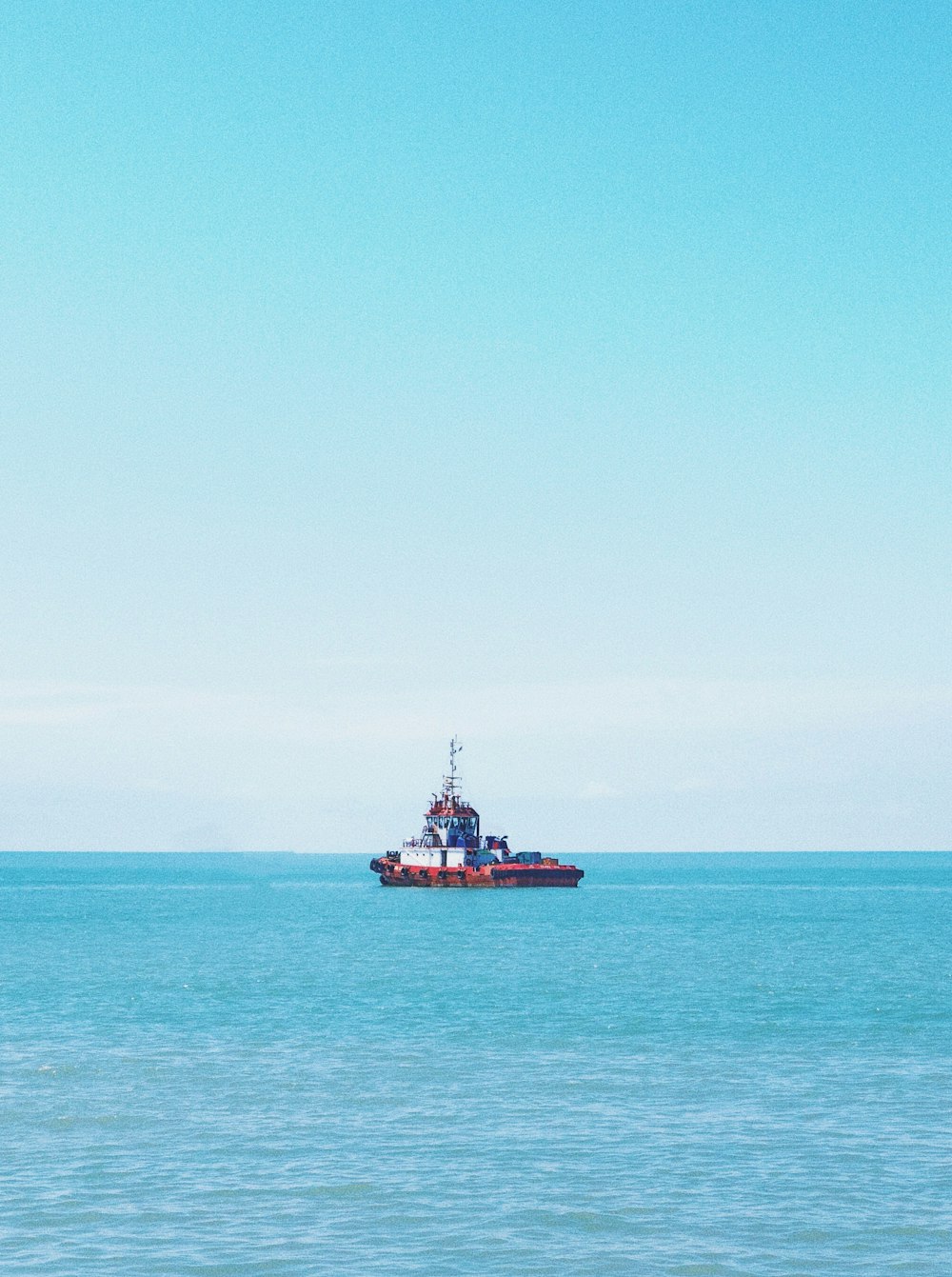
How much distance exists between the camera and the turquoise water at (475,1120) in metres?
25.4

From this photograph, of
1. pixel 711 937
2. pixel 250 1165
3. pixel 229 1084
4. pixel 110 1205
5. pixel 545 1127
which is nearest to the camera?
pixel 110 1205

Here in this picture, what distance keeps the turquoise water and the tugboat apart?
81762 mm

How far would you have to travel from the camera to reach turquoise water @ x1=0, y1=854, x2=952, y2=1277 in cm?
2542

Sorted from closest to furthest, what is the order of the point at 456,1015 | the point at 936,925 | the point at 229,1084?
the point at 229,1084 → the point at 456,1015 → the point at 936,925

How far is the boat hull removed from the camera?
527ft

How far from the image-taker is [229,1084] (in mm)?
39500

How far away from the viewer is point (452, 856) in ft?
527

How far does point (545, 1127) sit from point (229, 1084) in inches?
405

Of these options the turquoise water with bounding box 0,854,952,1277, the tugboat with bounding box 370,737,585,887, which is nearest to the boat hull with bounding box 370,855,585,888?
the tugboat with bounding box 370,737,585,887

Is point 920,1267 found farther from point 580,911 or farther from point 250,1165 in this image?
point 580,911

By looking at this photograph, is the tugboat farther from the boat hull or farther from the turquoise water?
the turquoise water

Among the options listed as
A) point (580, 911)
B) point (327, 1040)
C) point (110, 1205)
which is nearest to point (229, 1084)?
Result: point (327, 1040)

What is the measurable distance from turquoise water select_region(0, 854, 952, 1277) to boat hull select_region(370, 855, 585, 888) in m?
85.3

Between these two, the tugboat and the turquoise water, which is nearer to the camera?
the turquoise water
